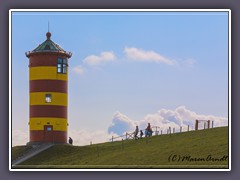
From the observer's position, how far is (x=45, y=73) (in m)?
48.0

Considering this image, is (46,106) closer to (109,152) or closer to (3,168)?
(109,152)

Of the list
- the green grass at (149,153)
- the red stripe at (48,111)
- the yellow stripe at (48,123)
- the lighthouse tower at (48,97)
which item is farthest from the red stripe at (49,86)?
the green grass at (149,153)

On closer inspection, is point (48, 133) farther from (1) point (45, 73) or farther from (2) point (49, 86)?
(1) point (45, 73)

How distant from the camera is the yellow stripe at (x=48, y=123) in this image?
45.3m

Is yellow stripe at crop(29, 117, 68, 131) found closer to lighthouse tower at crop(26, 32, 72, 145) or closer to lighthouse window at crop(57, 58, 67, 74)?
lighthouse tower at crop(26, 32, 72, 145)

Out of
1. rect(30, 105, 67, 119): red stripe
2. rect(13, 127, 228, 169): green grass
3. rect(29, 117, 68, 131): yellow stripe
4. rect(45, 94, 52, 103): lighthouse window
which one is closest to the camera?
rect(13, 127, 228, 169): green grass

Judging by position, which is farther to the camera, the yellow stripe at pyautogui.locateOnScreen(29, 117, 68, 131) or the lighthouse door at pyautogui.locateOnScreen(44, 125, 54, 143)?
the lighthouse door at pyautogui.locateOnScreen(44, 125, 54, 143)

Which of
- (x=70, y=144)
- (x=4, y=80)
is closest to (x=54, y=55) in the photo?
(x=70, y=144)

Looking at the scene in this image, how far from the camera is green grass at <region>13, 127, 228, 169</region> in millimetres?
33344

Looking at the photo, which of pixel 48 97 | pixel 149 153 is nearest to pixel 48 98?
pixel 48 97

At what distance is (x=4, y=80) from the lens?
30359 millimetres

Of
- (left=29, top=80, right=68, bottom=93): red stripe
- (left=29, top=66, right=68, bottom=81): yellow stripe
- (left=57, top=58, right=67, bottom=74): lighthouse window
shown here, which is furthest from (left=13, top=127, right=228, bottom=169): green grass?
(left=57, top=58, right=67, bottom=74): lighthouse window

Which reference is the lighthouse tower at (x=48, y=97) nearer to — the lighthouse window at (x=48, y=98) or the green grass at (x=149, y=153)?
the lighthouse window at (x=48, y=98)

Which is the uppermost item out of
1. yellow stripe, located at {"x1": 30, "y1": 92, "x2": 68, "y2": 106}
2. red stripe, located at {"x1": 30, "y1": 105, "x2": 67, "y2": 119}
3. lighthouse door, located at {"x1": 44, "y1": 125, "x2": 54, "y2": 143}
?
yellow stripe, located at {"x1": 30, "y1": 92, "x2": 68, "y2": 106}
